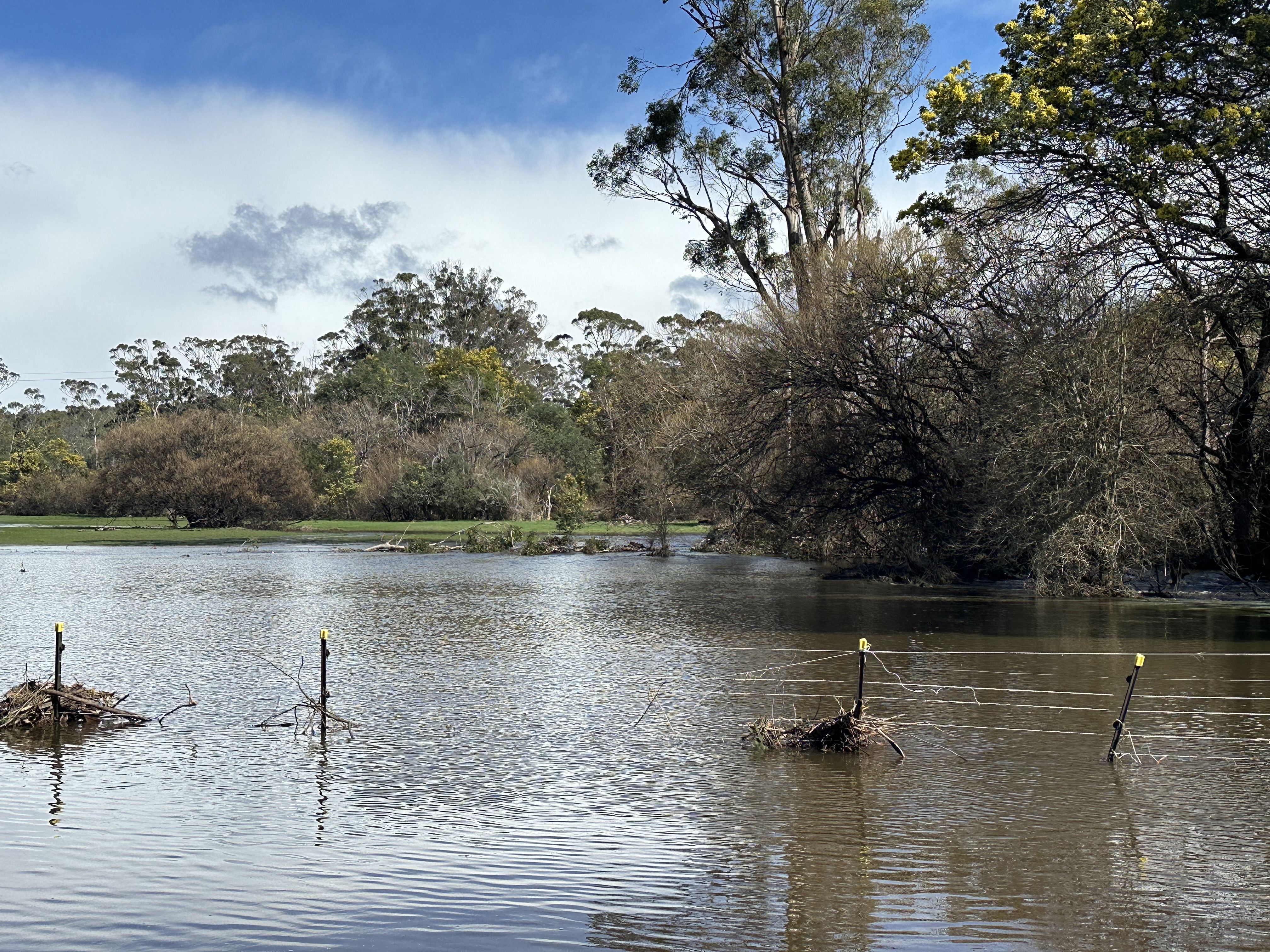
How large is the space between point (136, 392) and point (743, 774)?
113 meters

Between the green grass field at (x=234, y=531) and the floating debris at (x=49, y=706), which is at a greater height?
the green grass field at (x=234, y=531)

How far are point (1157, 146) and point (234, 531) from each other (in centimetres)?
4899

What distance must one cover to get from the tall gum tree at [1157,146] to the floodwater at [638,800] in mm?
6629

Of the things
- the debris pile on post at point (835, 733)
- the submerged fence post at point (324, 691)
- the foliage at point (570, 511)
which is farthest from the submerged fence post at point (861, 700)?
the foliage at point (570, 511)

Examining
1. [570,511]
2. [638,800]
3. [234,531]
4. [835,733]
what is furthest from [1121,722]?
[234,531]

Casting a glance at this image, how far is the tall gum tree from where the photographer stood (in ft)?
69.3

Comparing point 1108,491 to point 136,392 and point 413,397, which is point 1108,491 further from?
point 136,392

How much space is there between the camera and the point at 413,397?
84750 millimetres

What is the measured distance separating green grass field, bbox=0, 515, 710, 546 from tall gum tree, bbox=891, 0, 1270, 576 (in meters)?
32.6

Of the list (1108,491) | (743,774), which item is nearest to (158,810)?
(743,774)

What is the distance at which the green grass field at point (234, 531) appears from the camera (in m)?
52.5

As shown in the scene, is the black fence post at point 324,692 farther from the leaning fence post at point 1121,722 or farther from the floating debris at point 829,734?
the leaning fence post at point 1121,722

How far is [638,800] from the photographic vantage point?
9750mm

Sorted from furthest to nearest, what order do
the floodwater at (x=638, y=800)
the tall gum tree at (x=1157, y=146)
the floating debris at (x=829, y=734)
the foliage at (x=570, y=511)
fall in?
the foliage at (x=570, y=511), the tall gum tree at (x=1157, y=146), the floating debris at (x=829, y=734), the floodwater at (x=638, y=800)
